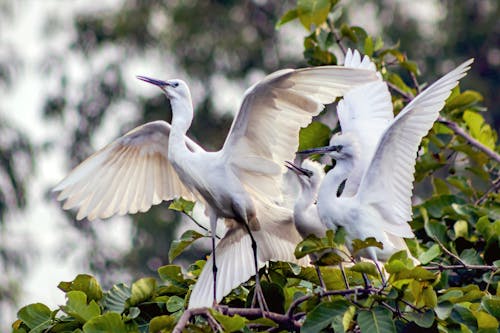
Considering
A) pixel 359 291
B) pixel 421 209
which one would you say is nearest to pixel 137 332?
pixel 359 291

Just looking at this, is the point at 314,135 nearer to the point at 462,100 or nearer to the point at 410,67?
the point at 410,67

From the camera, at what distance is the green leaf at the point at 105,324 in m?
3.83

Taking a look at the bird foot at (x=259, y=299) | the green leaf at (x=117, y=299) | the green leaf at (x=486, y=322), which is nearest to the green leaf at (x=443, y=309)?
the green leaf at (x=486, y=322)

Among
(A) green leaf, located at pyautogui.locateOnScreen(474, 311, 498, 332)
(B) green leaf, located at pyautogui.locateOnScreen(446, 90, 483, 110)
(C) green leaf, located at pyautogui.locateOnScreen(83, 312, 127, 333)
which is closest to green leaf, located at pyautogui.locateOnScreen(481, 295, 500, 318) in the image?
(A) green leaf, located at pyautogui.locateOnScreen(474, 311, 498, 332)

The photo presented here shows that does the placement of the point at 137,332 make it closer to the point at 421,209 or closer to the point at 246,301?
the point at 246,301

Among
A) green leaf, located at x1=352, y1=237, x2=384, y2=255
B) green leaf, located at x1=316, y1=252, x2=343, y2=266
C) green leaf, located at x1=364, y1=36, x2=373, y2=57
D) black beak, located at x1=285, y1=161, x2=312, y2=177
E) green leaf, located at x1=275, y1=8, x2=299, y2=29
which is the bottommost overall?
black beak, located at x1=285, y1=161, x2=312, y2=177

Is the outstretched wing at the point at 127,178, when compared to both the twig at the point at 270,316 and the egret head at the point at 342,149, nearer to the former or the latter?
the egret head at the point at 342,149

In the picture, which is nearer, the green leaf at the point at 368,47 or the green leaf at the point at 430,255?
the green leaf at the point at 430,255

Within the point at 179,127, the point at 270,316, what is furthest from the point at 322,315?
the point at 179,127

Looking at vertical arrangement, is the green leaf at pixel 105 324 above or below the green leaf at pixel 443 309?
above

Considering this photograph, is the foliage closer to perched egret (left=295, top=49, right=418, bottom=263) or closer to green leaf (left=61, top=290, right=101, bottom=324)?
green leaf (left=61, top=290, right=101, bottom=324)

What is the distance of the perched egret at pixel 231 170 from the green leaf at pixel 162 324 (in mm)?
489

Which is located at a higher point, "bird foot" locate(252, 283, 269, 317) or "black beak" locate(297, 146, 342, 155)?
"black beak" locate(297, 146, 342, 155)

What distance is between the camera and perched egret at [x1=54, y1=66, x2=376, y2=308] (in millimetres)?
4512
